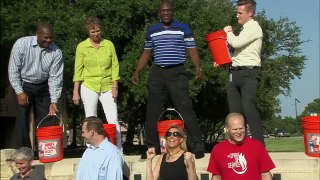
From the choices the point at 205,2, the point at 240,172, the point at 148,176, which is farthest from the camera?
the point at 205,2

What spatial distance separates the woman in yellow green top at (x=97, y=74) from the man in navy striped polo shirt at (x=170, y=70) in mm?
496

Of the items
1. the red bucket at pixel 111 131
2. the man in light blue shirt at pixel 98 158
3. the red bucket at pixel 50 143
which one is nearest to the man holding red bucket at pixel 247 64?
the red bucket at pixel 111 131

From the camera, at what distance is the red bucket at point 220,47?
746cm

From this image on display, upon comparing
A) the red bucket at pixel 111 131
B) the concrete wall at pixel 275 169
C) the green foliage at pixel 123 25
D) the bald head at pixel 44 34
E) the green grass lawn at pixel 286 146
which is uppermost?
the green foliage at pixel 123 25

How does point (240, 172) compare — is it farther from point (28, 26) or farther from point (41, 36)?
point (28, 26)

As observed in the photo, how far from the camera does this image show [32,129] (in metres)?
8.91

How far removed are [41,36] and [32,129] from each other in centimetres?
184

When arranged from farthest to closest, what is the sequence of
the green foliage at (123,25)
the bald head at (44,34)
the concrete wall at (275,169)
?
the green foliage at (123,25) < the bald head at (44,34) < the concrete wall at (275,169)

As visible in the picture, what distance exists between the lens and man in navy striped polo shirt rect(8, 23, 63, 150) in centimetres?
786

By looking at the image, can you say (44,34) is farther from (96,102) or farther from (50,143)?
(50,143)

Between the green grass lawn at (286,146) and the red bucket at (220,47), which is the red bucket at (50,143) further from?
the green grass lawn at (286,146)

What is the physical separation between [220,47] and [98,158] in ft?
8.75

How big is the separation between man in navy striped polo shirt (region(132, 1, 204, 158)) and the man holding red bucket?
1.99ft

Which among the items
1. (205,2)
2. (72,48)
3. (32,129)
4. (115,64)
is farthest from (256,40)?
(205,2)
